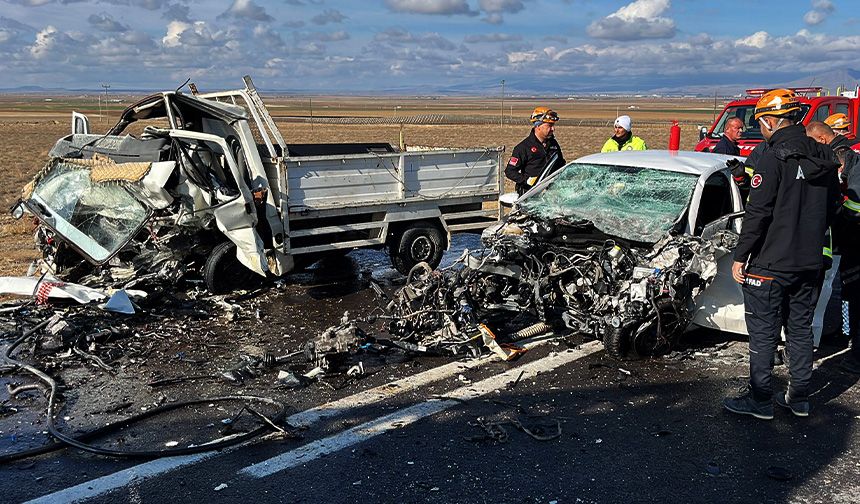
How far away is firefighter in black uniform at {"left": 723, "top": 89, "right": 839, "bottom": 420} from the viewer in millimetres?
4625

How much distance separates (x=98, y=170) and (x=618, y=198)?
16.6 ft

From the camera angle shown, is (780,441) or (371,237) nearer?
(780,441)

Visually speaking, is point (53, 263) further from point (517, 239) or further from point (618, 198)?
point (618, 198)

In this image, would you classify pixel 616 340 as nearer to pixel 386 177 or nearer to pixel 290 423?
pixel 290 423

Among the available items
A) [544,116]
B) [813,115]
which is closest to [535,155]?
[544,116]

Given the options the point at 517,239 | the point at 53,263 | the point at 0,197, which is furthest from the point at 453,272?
the point at 0,197

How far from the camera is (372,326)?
7.03 meters

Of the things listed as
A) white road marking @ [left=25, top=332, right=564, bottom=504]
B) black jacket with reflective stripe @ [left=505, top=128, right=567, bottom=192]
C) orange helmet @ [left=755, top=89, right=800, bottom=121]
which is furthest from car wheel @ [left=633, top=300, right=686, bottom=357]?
black jacket with reflective stripe @ [left=505, top=128, right=567, bottom=192]

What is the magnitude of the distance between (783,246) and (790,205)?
0.25 m

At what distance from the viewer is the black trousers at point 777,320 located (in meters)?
4.76

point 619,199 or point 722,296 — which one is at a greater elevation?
point 619,199

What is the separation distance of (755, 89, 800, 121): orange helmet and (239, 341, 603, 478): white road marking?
2.32 meters

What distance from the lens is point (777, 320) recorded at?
482cm

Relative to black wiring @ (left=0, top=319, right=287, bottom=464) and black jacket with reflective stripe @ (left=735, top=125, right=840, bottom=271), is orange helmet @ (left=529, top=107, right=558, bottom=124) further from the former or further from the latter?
black wiring @ (left=0, top=319, right=287, bottom=464)
